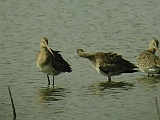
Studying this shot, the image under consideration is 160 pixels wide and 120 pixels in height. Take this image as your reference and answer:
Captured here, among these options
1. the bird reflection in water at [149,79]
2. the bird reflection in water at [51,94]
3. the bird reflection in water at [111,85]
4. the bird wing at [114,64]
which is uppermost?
the bird wing at [114,64]

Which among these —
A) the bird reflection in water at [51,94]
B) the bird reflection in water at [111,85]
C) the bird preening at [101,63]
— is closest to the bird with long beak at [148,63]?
the bird preening at [101,63]

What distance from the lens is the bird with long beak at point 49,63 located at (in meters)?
13.9

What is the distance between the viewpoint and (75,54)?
16406mm

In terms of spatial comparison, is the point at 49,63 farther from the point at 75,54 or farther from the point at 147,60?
Result: the point at 75,54

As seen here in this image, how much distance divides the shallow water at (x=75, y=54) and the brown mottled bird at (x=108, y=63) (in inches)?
7.8

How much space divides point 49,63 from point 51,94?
3.58 ft

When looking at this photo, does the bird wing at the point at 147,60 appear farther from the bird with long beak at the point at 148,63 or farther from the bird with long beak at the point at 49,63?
the bird with long beak at the point at 49,63

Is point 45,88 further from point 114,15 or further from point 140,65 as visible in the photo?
point 114,15

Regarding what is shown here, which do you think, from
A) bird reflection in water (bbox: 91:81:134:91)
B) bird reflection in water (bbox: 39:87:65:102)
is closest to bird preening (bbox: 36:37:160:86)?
bird reflection in water (bbox: 91:81:134:91)

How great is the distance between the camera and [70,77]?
14.5 m

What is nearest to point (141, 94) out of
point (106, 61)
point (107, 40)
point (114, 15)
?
point (106, 61)

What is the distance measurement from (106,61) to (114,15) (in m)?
6.73

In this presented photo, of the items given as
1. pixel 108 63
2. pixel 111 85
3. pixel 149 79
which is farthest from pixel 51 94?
pixel 149 79

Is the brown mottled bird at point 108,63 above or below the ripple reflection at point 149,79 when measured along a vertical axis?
above
